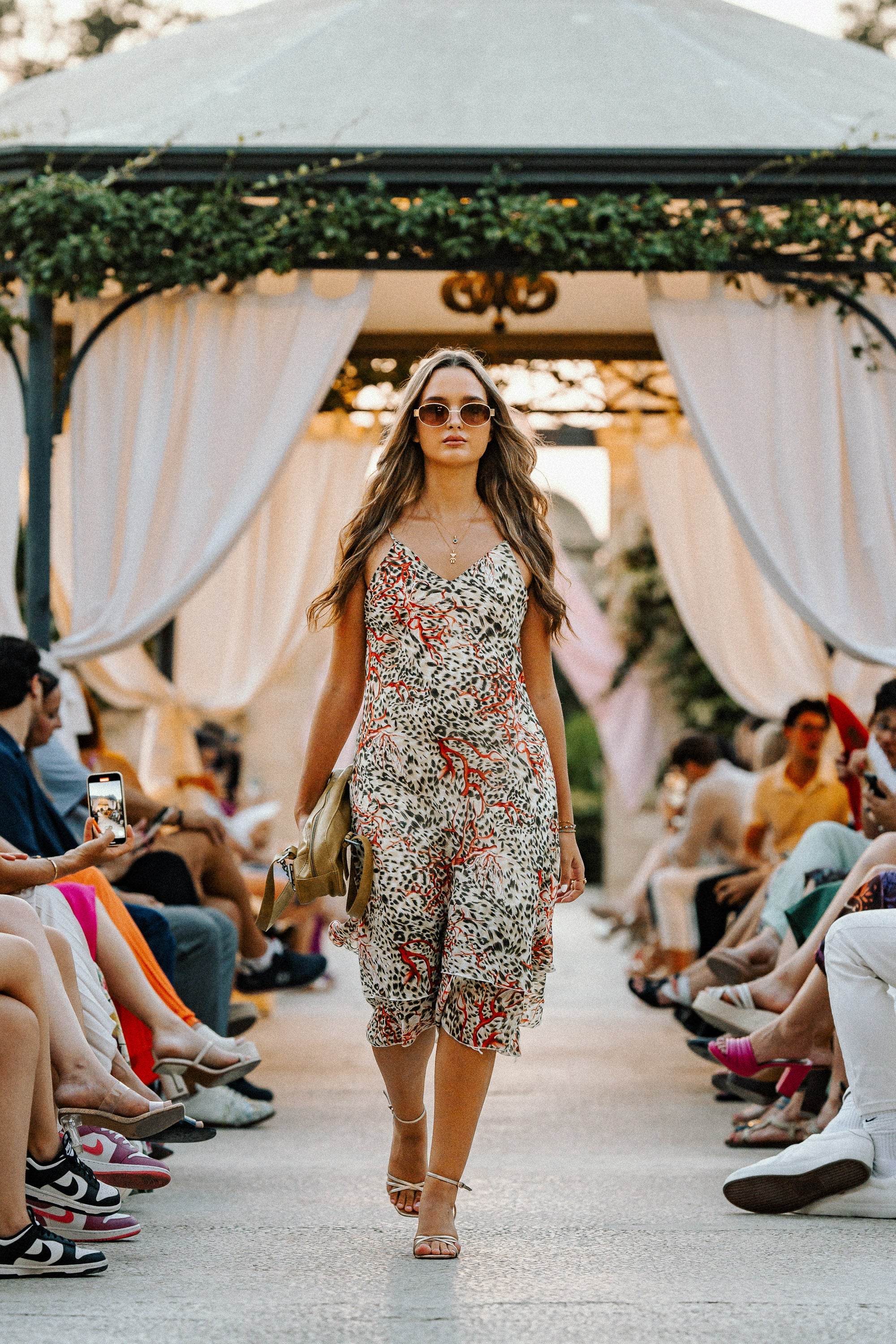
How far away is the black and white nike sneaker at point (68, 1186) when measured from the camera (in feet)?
9.52

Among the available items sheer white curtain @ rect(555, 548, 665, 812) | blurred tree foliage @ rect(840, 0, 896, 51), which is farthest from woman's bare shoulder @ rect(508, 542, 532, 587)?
blurred tree foliage @ rect(840, 0, 896, 51)

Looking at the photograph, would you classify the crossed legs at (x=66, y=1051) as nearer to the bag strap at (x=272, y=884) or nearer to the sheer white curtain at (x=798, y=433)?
the bag strap at (x=272, y=884)

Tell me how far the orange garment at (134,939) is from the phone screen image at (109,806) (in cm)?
62

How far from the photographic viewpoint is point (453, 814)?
3.00m

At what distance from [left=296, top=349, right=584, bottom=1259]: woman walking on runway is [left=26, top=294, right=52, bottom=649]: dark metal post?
9.67 ft

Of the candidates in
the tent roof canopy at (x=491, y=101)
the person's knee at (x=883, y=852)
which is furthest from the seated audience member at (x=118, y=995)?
the tent roof canopy at (x=491, y=101)

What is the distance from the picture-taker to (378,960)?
3.02 m

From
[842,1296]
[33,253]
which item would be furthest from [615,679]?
[842,1296]

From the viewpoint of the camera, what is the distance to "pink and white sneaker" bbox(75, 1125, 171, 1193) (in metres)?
3.19

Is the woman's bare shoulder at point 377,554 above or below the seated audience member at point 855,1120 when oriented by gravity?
above

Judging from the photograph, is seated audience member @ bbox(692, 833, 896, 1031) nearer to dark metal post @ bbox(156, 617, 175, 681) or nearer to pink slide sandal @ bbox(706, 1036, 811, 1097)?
pink slide sandal @ bbox(706, 1036, 811, 1097)

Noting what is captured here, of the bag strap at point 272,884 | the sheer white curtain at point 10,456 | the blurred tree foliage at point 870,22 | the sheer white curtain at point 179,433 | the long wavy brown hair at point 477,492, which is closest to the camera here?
the bag strap at point 272,884

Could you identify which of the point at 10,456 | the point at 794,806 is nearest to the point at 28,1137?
the point at 10,456

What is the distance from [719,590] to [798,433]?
236 cm
